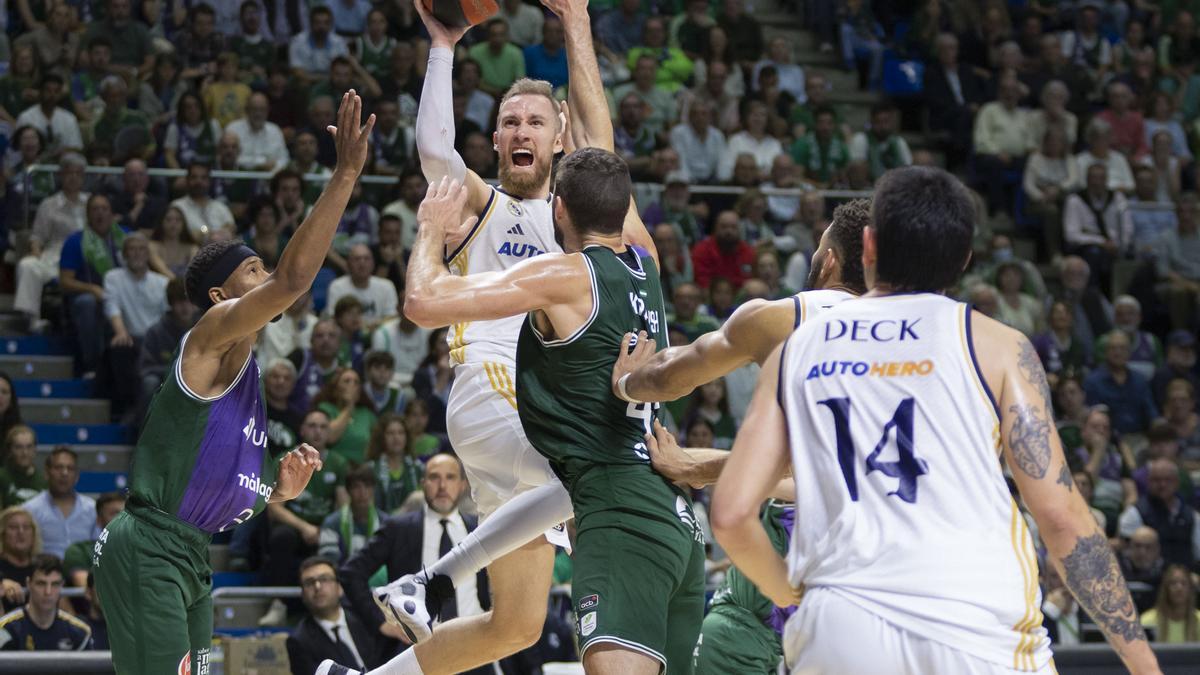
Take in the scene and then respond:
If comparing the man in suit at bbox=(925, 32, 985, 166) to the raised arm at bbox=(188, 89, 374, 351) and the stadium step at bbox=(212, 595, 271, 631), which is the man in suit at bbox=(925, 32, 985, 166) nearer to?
the stadium step at bbox=(212, 595, 271, 631)

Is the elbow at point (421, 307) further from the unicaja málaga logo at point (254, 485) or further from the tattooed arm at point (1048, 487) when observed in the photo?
the tattooed arm at point (1048, 487)

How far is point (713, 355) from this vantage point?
A: 5113mm

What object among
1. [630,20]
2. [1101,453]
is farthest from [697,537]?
[630,20]

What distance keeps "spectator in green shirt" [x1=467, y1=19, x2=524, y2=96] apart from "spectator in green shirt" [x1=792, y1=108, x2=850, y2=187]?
3031mm

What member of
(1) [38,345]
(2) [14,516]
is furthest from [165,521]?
(1) [38,345]

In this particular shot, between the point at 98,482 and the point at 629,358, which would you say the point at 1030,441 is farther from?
the point at 98,482

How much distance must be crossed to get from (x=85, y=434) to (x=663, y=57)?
24.1ft

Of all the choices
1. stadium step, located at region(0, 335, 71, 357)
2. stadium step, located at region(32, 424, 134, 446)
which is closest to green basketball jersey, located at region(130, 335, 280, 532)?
stadium step, located at region(32, 424, 134, 446)

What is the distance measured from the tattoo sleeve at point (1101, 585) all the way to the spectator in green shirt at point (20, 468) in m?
9.22

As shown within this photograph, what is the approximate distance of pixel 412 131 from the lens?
15.2 metres

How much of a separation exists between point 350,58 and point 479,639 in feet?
33.6

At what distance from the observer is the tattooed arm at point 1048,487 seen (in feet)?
13.0

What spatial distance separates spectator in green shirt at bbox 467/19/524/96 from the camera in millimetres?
16203

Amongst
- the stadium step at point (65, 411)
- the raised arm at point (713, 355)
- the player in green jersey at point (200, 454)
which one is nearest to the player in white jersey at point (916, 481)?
the raised arm at point (713, 355)
